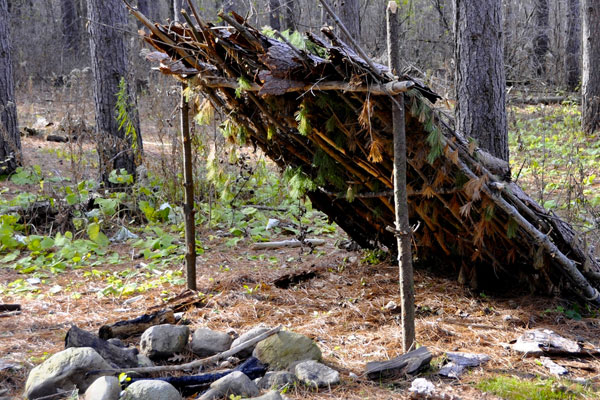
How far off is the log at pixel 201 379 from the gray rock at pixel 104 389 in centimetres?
28

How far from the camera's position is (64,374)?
2.78m

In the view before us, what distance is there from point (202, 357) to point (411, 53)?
42.1 ft

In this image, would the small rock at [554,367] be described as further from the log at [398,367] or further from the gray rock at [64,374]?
the gray rock at [64,374]

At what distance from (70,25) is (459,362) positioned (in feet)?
59.2

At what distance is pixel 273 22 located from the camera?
53.7ft

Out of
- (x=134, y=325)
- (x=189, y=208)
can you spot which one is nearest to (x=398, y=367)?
(x=134, y=325)

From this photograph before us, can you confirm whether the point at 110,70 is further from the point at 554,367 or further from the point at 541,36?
the point at 541,36

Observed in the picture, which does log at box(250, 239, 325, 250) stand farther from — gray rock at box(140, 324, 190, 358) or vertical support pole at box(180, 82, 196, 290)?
gray rock at box(140, 324, 190, 358)

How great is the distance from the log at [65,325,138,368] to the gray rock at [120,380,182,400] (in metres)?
0.48

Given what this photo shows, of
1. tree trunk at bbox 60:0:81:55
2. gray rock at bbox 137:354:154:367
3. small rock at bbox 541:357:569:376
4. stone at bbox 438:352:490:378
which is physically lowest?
small rock at bbox 541:357:569:376

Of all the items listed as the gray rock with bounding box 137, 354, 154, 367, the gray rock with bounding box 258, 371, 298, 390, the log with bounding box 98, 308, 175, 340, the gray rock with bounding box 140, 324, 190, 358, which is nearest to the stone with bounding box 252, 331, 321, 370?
the gray rock with bounding box 258, 371, 298, 390

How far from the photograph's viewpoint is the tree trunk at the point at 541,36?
1462cm

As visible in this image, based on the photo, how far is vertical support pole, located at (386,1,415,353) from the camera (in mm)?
2980

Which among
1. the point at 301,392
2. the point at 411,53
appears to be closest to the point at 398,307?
the point at 301,392
